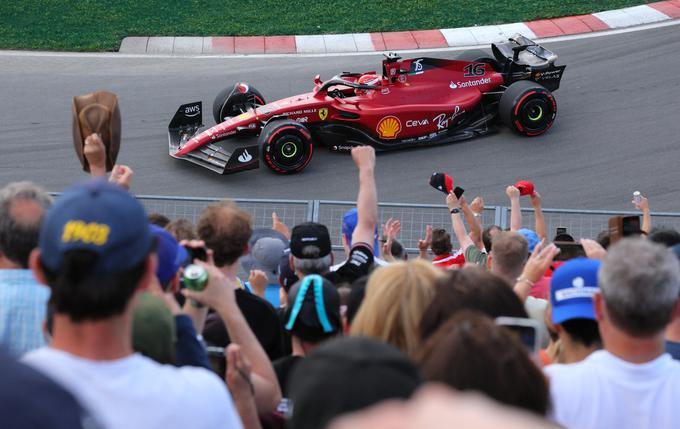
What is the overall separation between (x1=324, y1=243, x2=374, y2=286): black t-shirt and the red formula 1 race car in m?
6.98

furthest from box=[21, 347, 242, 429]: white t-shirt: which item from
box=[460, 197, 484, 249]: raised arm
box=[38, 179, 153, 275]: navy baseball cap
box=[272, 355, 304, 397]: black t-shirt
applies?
box=[460, 197, 484, 249]: raised arm

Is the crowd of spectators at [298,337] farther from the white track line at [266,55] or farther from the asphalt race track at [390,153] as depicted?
the white track line at [266,55]

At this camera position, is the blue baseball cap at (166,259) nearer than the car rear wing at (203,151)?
Yes

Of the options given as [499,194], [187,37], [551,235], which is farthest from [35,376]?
[187,37]

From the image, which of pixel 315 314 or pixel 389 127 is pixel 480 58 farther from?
Result: pixel 315 314

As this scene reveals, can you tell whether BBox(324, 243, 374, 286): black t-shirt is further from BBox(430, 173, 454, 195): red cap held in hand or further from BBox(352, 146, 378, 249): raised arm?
BBox(430, 173, 454, 195): red cap held in hand

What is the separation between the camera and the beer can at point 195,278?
351cm

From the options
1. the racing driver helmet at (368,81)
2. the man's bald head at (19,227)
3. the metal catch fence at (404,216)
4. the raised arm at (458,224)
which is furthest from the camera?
the racing driver helmet at (368,81)

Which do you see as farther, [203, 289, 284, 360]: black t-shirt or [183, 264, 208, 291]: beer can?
[203, 289, 284, 360]: black t-shirt

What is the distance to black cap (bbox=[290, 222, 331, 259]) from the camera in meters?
5.22

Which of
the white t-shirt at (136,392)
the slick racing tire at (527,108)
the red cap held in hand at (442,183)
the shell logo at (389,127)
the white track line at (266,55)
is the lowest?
the white t-shirt at (136,392)

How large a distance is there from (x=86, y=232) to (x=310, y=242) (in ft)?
8.59

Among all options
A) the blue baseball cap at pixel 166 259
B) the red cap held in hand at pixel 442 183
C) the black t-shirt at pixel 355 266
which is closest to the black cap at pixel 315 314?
the blue baseball cap at pixel 166 259

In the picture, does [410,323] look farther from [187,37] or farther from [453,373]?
[187,37]
